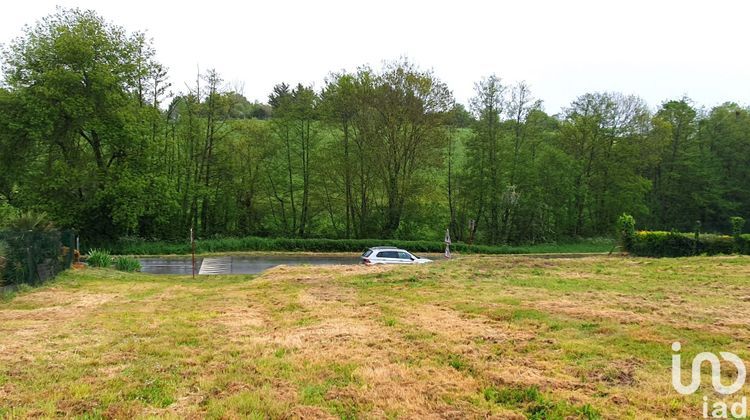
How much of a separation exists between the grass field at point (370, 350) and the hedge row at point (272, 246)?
19789 millimetres

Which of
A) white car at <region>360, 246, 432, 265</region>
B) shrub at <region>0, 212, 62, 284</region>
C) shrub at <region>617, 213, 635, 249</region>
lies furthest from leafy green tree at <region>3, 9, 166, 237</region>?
shrub at <region>617, 213, 635, 249</region>

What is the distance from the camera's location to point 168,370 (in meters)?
6.16

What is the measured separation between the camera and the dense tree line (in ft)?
102

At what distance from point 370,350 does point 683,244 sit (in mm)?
29138

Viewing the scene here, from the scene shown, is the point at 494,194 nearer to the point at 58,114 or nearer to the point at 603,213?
the point at 603,213

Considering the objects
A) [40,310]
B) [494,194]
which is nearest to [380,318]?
[40,310]

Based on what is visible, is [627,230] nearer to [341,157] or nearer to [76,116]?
[341,157]

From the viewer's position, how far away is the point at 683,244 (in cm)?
2928

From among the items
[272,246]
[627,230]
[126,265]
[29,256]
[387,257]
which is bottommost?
[126,265]

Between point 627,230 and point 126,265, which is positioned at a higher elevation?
point 627,230

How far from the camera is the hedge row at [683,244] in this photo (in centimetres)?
2816

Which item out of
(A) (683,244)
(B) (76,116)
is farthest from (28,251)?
(A) (683,244)

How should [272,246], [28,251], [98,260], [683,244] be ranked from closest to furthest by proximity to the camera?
1. [28,251]
2. [98,260]
3. [683,244]
4. [272,246]

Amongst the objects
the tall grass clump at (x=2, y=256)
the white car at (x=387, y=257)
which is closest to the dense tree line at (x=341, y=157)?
the white car at (x=387, y=257)
